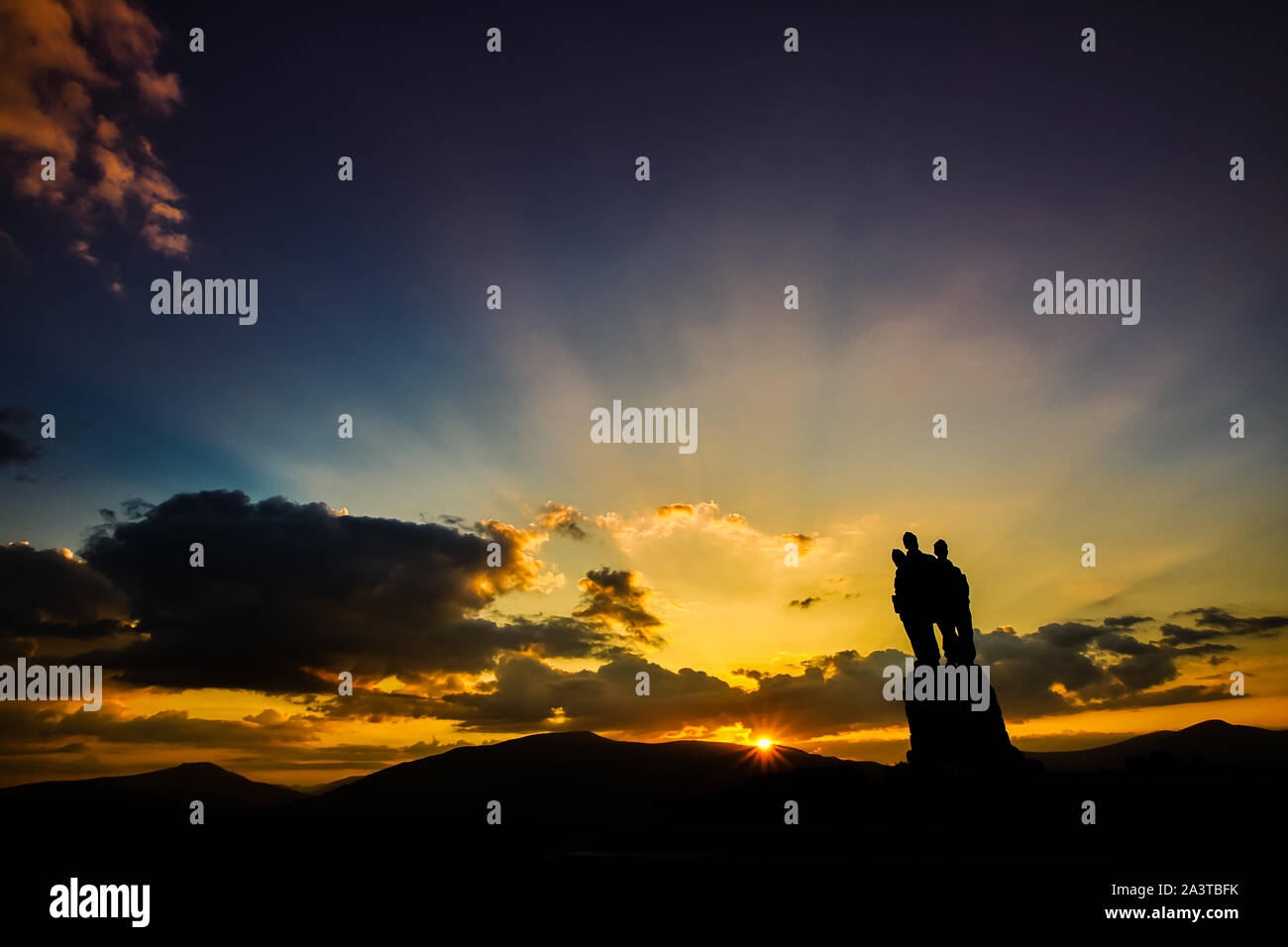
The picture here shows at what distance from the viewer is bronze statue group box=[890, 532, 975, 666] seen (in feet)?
78.2

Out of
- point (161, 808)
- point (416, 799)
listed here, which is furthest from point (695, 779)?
point (161, 808)

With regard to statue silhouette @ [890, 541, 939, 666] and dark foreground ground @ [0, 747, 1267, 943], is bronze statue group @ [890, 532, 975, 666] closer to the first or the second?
statue silhouette @ [890, 541, 939, 666]

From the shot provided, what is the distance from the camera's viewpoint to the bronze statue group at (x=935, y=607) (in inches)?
938

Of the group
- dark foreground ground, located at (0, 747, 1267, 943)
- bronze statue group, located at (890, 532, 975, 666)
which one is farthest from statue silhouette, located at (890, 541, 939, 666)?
dark foreground ground, located at (0, 747, 1267, 943)

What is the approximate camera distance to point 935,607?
24016 millimetres
